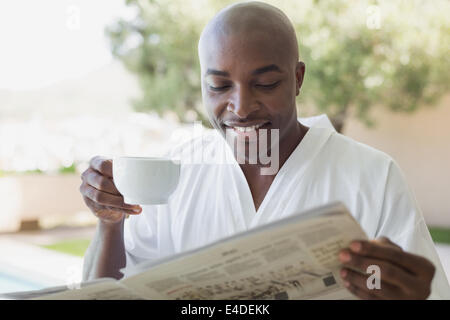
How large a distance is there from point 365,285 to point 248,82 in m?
0.52

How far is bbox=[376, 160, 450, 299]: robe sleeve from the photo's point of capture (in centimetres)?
103

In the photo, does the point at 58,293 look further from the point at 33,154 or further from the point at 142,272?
the point at 33,154

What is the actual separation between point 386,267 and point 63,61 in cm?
692

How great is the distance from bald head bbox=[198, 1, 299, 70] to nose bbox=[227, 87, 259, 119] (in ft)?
0.35

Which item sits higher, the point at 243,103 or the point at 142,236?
the point at 243,103

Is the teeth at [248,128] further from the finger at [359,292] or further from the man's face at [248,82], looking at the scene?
the finger at [359,292]

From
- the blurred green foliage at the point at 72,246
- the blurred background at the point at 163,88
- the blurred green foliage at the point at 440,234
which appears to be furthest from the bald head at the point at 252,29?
the blurred green foliage at the point at 440,234

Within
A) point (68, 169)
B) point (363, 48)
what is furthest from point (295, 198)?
point (68, 169)

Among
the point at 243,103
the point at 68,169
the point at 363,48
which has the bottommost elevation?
the point at 243,103

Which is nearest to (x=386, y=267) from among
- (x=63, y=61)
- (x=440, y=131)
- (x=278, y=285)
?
(x=278, y=285)

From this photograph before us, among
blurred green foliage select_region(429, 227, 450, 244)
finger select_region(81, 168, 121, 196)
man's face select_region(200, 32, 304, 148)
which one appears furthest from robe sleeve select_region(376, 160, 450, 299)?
blurred green foliage select_region(429, 227, 450, 244)

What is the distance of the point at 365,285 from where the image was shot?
2.38ft

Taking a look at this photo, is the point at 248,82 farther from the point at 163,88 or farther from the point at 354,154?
the point at 163,88

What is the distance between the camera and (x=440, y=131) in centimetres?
795
